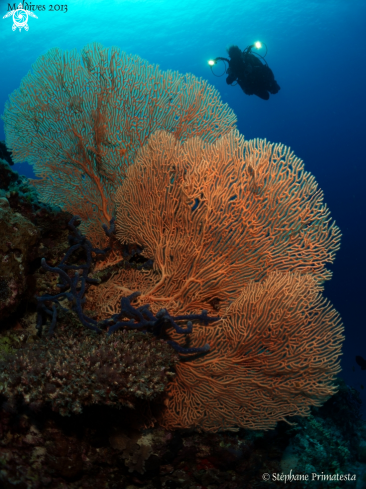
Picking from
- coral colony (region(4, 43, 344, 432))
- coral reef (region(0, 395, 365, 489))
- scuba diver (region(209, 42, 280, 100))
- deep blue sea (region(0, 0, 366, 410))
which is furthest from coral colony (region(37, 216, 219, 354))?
deep blue sea (region(0, 0, 366, 410))

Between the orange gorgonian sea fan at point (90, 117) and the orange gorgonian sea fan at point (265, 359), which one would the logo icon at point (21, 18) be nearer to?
the orange gorgonian sea fan at point (90, 117)

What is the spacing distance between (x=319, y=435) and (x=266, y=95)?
506 inches

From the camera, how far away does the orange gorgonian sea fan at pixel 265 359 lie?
9.55 feet

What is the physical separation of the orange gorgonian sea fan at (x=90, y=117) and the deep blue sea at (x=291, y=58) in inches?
1243

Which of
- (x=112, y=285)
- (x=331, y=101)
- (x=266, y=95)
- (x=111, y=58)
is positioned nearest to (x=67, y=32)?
(x=266, y=95)

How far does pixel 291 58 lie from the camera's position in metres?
61.3

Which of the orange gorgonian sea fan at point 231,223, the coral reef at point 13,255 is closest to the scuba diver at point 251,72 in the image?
the orange gorgonian sea fan at point 231,223

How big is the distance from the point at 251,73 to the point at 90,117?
10.5 metres

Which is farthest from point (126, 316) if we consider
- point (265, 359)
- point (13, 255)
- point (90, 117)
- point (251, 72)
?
point (251, 72)

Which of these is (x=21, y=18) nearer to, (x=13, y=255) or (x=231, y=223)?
(x=13, y=255)

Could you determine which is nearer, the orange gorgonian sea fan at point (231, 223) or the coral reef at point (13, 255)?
the coral reef at point (13, 255)

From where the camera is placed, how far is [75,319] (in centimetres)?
314

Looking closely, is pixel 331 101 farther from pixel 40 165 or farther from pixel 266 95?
pixel 40 165

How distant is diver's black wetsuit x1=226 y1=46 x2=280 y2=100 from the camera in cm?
1187
